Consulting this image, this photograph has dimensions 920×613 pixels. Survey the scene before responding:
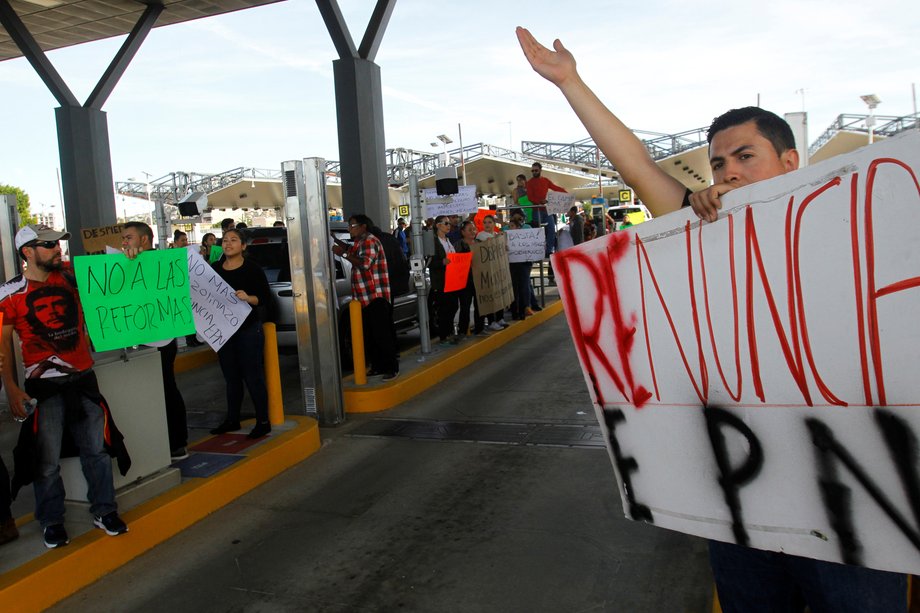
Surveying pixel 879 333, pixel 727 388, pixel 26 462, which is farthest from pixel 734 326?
pixel 26 462

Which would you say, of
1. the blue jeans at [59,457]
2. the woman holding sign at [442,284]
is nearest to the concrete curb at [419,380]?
the woman holding sign at [442,284]

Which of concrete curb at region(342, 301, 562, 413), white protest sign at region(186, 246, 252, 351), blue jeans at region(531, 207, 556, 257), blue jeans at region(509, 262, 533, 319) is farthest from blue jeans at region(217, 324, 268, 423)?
blue jeans at region(531, 207, 556, 257)

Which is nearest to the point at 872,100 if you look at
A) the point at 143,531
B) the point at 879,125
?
the point at 879,125

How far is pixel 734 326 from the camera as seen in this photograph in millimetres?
1770

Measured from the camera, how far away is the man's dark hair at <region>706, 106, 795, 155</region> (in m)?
1.94

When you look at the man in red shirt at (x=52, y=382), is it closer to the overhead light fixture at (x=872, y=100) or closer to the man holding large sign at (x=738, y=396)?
the man holding large sign at (x=738, y=396)

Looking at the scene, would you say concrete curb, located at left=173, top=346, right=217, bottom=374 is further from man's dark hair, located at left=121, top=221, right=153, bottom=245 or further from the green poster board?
the green poster board

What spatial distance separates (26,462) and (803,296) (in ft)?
13.1

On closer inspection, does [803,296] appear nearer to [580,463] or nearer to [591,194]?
[580,463]

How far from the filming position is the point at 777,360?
171cm

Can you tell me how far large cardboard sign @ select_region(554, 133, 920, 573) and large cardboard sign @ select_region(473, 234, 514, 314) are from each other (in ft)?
28.4

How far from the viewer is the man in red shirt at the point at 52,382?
13.4 ft

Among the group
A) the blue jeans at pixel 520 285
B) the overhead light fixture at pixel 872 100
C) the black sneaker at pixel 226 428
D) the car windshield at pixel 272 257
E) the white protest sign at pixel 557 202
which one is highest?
the overhead light fixture at pixel 872 100

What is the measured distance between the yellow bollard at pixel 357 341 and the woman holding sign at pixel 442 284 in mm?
2092
